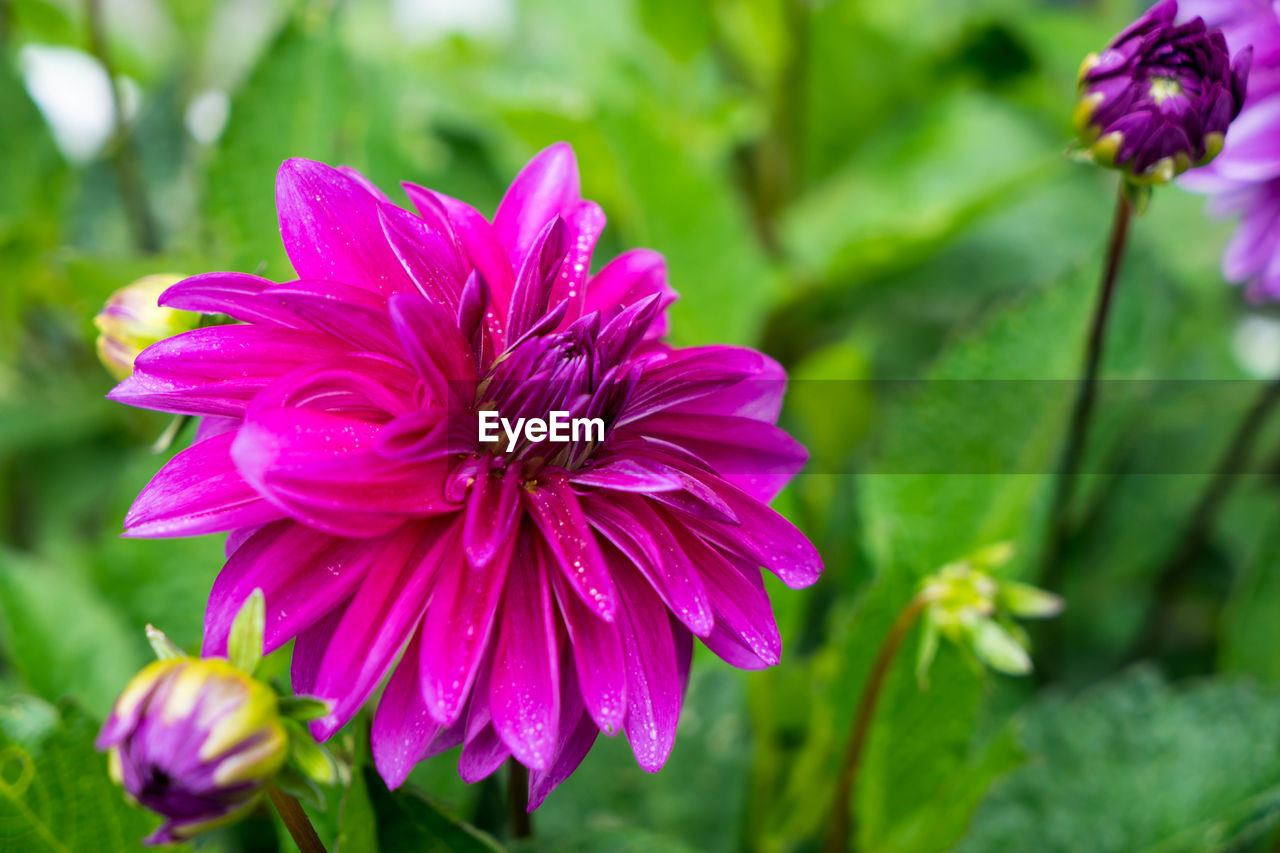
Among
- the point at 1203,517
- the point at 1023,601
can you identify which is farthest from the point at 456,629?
the point at 1203,517

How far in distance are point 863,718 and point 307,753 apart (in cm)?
22

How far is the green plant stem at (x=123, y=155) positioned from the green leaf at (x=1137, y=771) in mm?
592

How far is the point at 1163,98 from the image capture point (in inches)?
13.9

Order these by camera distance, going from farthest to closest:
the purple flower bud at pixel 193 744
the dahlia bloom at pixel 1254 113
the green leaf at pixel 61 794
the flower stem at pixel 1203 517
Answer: the flower stem at pixel 1203 517 → the dahlia bloom at pixel 1254 113 → the green leaf at pixel 61 794 → the purple flower bud at pixel 193 744

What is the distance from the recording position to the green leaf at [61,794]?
0.35 m

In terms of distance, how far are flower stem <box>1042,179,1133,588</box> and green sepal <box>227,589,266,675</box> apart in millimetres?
317

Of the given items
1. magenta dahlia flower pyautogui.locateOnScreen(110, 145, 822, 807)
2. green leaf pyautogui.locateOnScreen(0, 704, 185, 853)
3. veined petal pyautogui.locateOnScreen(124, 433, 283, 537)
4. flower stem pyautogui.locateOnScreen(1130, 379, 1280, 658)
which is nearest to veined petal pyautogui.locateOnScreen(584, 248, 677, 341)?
magenta dahlia flower pyautogui.locateOnScreen(110, 145, 822, 807)

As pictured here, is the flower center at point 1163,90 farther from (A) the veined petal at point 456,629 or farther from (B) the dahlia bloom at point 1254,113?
(A) the veined petal at point 456,629

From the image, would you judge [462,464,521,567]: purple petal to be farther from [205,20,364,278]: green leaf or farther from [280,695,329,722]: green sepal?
[205,20,364,278]: green leaf

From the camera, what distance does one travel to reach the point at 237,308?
29 centimetres

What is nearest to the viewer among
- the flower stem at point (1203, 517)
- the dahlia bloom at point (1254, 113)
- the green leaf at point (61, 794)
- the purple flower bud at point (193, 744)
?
the purple flower bud at point (193, 744)

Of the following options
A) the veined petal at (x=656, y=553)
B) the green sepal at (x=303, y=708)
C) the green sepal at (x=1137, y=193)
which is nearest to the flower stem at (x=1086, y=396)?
the green sepal at (x=1137, y=193)

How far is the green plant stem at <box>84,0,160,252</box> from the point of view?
585 mm

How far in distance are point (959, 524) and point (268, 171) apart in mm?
381
